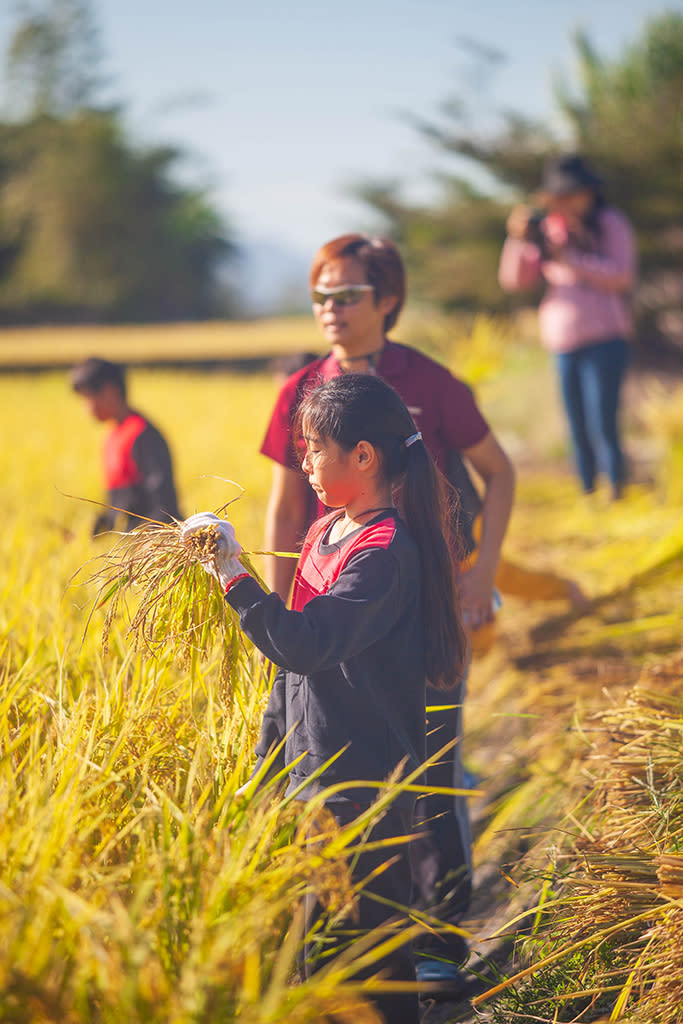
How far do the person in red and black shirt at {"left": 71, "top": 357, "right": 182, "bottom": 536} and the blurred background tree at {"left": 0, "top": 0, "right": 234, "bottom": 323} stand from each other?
3525 cm

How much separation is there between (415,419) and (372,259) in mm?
387

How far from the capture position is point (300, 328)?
36.4 meters

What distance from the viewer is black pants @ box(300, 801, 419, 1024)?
1501 mm

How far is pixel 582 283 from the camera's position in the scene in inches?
186

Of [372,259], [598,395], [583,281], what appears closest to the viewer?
[372,259]

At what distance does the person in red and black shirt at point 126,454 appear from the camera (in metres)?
3.21

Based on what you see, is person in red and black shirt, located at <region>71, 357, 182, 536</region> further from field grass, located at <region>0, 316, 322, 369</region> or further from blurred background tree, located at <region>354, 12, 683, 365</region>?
field grass, located at <region>0, 316, 322, 369</region>

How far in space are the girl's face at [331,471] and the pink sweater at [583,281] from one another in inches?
126

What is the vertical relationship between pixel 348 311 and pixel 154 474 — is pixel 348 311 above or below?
above

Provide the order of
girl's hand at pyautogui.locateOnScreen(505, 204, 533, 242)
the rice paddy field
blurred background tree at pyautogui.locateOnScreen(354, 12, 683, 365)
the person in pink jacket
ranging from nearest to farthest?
1. the rice paddy field
2. girl's hand at pyautogui.locateOnScreen(505, 204, 533, 242)
3. the person in pink jacket
4. blurred background tree at pyautogui.locateOnScreen(354, 12, 683, 365)

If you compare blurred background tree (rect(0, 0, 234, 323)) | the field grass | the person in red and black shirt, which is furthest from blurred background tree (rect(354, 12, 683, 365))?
blurred background tree (rect(0, 0, 234, 323))

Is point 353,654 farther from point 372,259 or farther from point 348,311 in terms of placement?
point 372,259

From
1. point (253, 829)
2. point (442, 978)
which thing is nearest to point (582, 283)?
point (442, 978)

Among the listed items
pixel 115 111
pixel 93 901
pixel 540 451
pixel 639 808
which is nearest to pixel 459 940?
pixel 639 808
